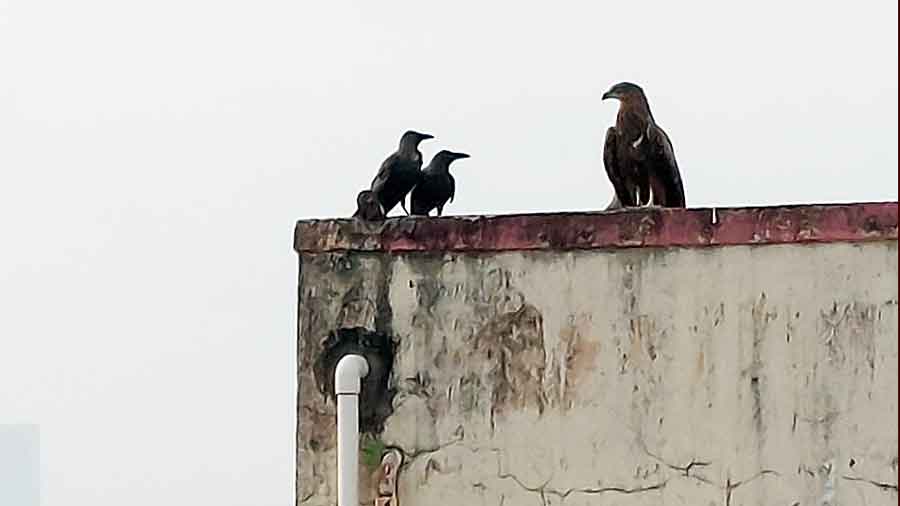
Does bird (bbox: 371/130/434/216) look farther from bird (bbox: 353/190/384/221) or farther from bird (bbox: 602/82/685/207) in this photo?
bird (bbox: 602/82/685/207)

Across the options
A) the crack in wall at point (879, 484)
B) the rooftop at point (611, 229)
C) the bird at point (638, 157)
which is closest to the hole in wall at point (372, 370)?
the rooftop at point (611, 229)

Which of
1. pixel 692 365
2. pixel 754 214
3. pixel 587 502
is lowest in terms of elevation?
pixel 587 502

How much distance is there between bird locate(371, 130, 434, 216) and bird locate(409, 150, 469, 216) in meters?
0.04

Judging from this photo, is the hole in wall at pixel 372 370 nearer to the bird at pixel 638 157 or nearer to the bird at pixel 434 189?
the bird at pixel 434 189

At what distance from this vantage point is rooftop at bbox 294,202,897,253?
6684 mm

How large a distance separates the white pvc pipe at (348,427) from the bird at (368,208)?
51cm

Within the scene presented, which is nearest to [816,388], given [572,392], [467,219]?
[572,392]

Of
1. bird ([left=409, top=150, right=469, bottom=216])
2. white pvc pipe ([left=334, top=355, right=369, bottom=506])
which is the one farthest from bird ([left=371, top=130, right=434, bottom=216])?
white pvc pipe ([left=334, top=355, right=369, bottom=506])

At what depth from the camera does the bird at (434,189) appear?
773cm

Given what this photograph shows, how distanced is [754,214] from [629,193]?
2.56 ft

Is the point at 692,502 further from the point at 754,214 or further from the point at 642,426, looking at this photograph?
the point at 754,214

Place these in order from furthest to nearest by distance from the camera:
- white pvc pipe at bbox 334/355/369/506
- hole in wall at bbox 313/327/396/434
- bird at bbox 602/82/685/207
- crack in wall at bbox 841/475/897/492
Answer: bird at bbox 602/82/685/207, hole in wall at bbox 313/327/396/434, white pvc pipe at bbox 334/355/369/506, crack in wall at bbox 841/475/897/492

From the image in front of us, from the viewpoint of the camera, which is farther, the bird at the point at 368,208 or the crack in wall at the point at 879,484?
the bird at the point at 368,208

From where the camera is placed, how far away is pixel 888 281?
664cm
